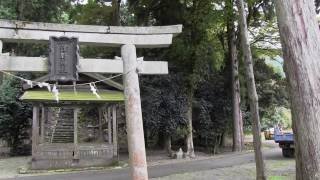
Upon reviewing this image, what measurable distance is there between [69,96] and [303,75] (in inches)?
568

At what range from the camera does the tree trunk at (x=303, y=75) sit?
652 cm

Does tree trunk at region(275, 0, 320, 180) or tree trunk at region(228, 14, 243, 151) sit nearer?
tree trunk at region(275, 0, 320, 180)

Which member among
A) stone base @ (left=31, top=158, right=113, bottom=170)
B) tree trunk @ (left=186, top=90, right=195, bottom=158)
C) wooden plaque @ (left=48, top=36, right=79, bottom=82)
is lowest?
stone base @ (left=31, top=158, right=113, bottom=170)

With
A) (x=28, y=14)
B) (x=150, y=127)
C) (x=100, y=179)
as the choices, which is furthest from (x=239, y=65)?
(x=100, y=179)

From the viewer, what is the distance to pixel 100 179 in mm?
15648

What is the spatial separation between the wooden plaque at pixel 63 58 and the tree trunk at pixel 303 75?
571 centimetres

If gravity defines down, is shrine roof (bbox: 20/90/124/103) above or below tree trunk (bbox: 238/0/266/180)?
above

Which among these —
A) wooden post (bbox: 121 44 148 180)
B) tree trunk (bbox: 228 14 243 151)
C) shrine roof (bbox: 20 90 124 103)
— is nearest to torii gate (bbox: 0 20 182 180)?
wooden post (bbox: 121 44 148 180)

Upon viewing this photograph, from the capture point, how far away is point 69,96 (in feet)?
64.6

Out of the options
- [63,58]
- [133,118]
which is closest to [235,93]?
[133,118]

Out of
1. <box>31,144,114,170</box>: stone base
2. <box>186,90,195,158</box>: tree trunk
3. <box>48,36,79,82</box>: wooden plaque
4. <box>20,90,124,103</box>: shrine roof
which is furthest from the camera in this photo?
<box>186,90,195,158</box>: tree trunk

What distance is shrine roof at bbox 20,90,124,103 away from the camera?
19281 mm

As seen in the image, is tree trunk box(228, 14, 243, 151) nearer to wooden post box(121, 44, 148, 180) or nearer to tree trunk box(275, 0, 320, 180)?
wooden post box(121, 44, 148, 180)

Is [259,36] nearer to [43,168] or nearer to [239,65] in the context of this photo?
[239,65]
